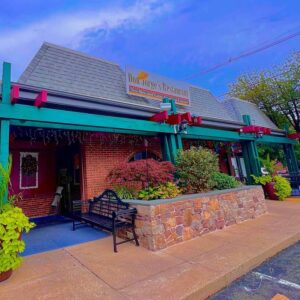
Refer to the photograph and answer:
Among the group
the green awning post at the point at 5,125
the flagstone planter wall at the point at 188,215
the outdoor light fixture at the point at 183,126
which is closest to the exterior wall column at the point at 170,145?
the outdoor light fixture at the point at 183,126

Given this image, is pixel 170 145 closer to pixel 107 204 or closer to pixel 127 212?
pixel 107 204

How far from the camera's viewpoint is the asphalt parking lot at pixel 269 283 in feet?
9.16

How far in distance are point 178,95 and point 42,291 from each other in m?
8.31

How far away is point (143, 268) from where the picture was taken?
3.47 m

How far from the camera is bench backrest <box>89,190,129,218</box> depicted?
16.2ft

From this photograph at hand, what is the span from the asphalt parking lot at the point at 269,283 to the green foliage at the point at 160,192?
2.35m

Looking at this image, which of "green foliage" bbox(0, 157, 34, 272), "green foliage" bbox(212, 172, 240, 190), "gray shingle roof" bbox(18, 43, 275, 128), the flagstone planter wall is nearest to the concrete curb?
the flagstone planter wall

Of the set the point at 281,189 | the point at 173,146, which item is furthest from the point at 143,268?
the point at 281,189

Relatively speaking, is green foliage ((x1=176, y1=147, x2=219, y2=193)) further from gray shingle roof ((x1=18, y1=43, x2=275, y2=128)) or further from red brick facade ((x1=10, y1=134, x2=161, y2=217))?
gray shingle roof ((x1=18, y1=43, x2=275, y2=128))

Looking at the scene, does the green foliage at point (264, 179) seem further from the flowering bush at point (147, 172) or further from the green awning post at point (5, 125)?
the green awning post at point (5, 125)

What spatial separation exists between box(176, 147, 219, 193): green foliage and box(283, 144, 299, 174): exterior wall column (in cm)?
1055

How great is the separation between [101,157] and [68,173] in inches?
63.4

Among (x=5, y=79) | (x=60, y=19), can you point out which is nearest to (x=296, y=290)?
(x=5, y=79)

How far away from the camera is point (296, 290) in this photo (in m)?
2.84
